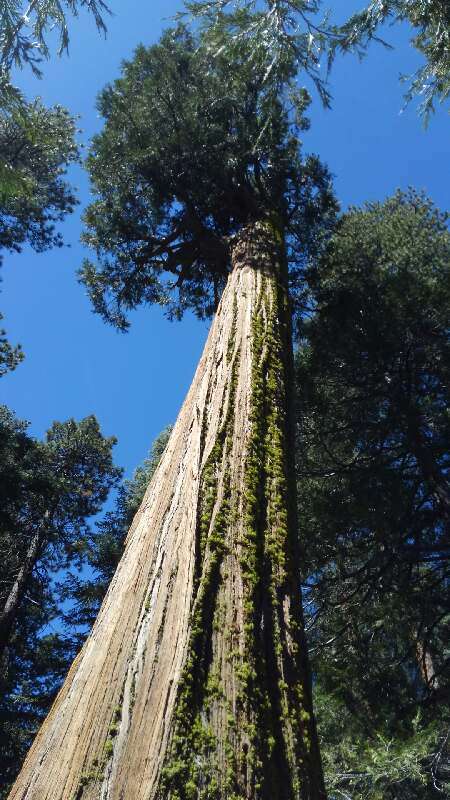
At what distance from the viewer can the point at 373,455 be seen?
7.96m

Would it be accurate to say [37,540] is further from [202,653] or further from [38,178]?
[202,653]

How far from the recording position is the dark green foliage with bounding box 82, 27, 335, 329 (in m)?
7.09

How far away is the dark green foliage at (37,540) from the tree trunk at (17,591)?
0.09ft

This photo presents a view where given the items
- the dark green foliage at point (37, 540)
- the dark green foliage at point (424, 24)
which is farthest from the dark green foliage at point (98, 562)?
the dark green foliage at point (424, 24)

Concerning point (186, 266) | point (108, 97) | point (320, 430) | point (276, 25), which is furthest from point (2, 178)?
point (320, 430)

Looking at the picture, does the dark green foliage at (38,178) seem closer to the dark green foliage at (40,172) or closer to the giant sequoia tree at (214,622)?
the dark green foliage at (40,172)

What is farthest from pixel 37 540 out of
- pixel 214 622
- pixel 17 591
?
pixel 214 622

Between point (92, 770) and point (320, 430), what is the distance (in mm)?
7855

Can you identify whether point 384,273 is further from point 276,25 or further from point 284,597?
point 284,597

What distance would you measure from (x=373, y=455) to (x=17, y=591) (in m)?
9.18

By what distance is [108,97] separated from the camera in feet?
27.1


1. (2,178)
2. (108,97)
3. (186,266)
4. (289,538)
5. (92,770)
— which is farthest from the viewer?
(108,97)

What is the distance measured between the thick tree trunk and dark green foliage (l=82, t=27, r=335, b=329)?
435 centimetres

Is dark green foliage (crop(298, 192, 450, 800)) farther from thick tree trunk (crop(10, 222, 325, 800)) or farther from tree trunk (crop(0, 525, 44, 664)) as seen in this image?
tree trunk (crop(0, 525, 44, 664))
